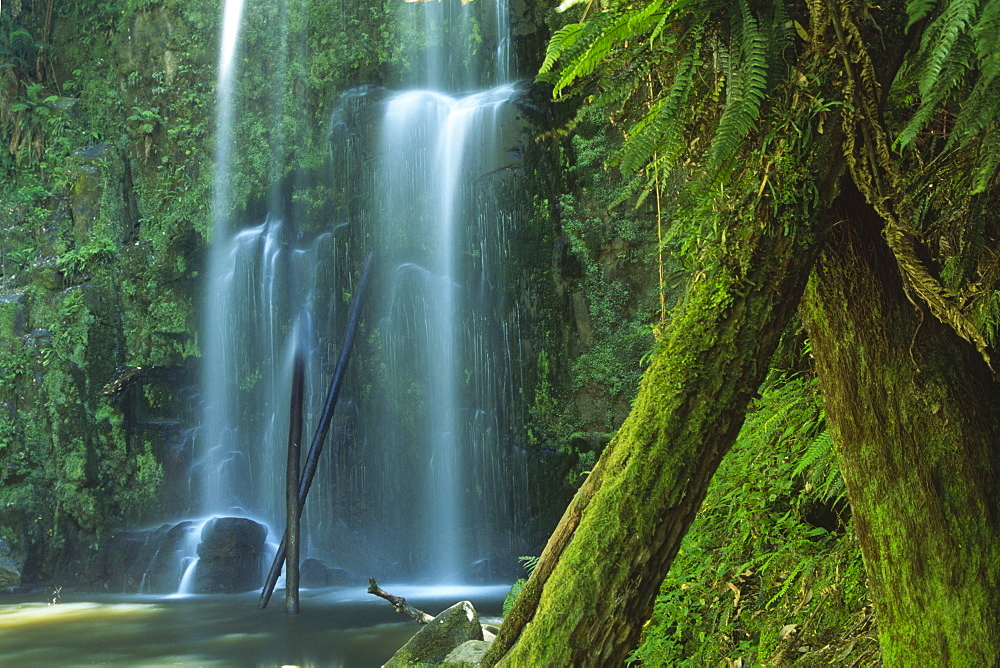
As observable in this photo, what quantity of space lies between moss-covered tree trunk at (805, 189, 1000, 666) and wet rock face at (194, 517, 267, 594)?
36.8 ft

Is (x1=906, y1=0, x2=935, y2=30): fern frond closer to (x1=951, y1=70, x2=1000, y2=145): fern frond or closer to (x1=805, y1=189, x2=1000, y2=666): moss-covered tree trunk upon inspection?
(x1=951, y1=70, x2=1000, y2=145): fern frond

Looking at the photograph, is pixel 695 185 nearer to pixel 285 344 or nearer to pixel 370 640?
pixel 370 640

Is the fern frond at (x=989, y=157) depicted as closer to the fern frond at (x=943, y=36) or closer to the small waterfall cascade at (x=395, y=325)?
the fern frond at (x=943, y=36)

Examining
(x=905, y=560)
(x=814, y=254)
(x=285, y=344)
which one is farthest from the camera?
(x=285, y=344)

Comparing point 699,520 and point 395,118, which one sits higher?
point 395,118

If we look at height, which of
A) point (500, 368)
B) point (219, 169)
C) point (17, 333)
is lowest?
point (500, 368)

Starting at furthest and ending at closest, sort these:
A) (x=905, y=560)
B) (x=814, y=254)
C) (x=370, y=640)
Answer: (x=370, y=640) < (x=905, y=560) < (x=814, y=254)

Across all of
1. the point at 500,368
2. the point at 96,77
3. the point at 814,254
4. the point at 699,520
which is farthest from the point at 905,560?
the point at 96,77

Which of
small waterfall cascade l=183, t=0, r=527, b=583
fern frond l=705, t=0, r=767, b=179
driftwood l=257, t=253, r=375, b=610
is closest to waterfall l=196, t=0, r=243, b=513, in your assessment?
small waterfall cascade l=183, t=0, r=527, b=583

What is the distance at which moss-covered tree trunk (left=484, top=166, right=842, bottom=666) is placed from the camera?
1609 mm

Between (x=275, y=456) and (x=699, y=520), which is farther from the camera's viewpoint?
(x=275, y=456)

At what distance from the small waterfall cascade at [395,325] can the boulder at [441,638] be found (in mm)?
8315

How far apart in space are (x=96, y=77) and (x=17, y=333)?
485 centimetres

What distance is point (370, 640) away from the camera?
8.73 metres
